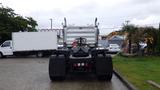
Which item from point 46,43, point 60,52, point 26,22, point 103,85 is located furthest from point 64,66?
point 26,22

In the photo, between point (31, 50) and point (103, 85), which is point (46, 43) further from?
point (103, 85)

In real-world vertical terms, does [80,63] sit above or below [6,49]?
above

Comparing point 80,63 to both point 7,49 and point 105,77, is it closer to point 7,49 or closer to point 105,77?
point 105,77

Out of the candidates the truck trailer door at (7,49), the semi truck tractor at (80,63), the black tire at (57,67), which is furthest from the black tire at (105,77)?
the truck trailer door at (7,49)

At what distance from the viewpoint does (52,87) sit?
51.8 feet

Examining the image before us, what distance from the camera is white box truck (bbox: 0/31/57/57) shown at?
144ft

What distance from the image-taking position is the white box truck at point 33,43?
4388 centimetres

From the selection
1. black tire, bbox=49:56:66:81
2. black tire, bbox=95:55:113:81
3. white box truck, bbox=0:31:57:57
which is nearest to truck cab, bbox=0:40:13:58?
white box truck, bbox=0:31:57:57

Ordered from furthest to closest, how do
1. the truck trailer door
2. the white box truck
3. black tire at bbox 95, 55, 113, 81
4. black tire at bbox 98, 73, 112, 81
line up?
the truck trailer door
the white box truck
black tire at bbox 98, 73, 112, 81
black tire at bbox 95, 55, 113, 81

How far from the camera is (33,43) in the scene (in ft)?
144

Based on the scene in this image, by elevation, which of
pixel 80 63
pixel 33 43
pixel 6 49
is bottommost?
pixel 6 49

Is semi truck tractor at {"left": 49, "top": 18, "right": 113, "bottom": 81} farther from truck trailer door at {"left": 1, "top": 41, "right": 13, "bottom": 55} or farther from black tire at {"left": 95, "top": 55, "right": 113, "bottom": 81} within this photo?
truck trailer door at {"left": 1, "top": 41, "right": 13, "bottom": 55}

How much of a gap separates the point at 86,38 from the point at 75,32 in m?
0.67

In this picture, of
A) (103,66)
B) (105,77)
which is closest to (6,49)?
(105,77)
